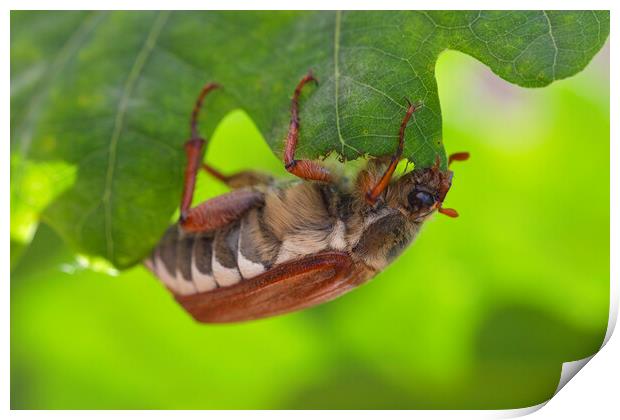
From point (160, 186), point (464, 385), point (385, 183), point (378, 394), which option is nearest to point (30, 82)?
point (160, 186)

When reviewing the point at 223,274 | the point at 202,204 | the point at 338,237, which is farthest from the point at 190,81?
the point at 338,237

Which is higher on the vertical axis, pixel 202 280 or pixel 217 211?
pixel 217 211

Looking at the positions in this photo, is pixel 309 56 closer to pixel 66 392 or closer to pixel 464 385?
pixel 464 385

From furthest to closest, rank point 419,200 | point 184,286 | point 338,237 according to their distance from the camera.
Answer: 1. point 184,286
2. point 338,237
3. point 419,200

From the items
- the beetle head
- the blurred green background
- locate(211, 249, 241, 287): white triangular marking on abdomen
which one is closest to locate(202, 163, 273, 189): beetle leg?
→ locate(211, 249, 241, 287): white triangular marking on abdomen

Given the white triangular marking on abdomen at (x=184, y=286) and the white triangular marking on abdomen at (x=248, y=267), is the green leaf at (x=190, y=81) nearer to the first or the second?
the white triangular marking on abdomen at (x=184, y=286)

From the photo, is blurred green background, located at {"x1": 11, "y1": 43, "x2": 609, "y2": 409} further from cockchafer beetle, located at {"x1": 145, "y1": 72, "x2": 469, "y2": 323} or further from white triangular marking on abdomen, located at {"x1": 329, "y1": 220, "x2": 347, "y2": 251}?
white triangular marking on abdomen, located at {"x1": 329, "y1": 220, "x2": 347, "y2": 251}

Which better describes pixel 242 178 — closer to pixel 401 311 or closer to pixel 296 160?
pixel 296 160

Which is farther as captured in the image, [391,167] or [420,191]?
[420,191]
